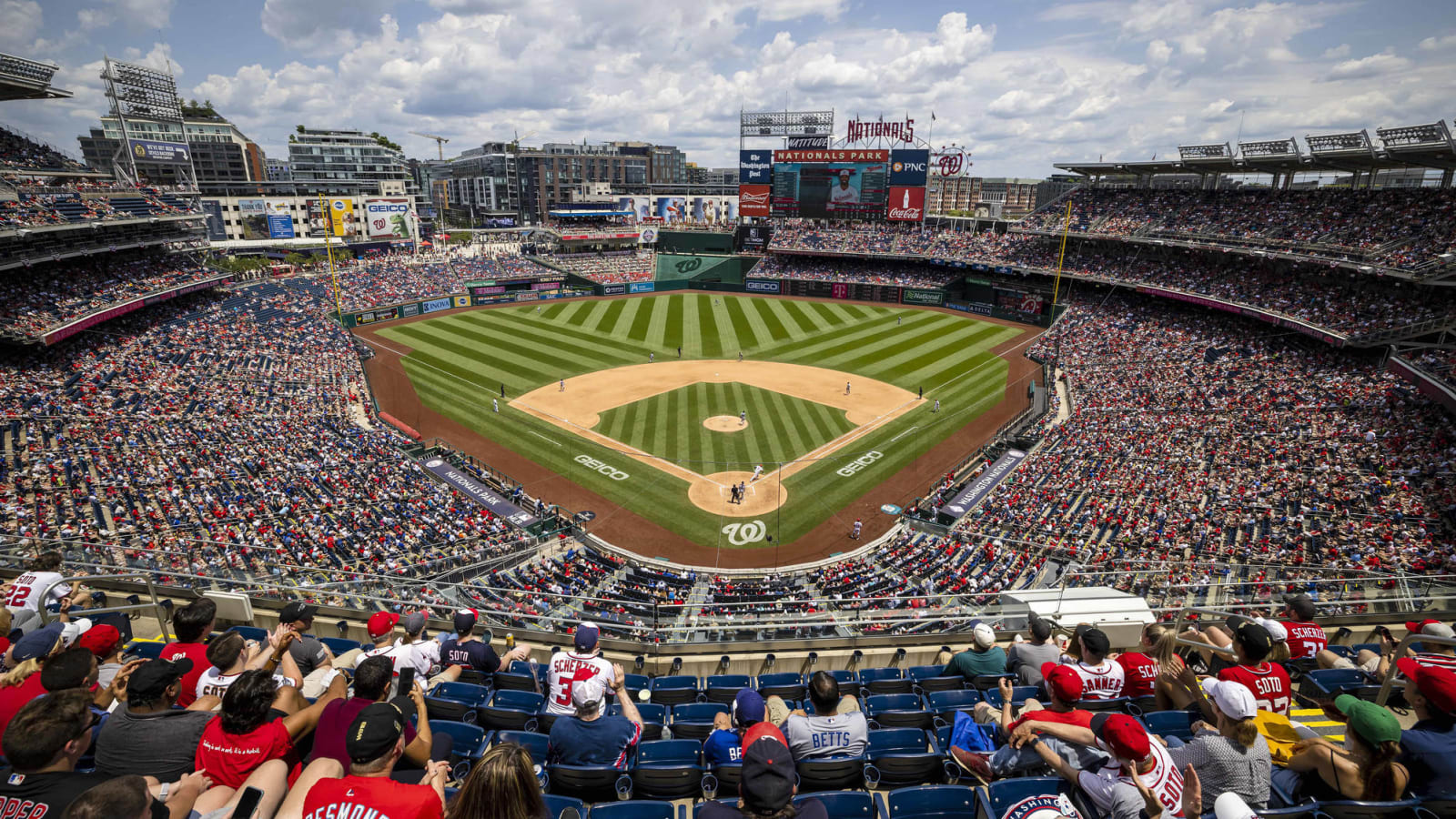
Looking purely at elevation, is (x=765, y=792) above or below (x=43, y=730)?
below

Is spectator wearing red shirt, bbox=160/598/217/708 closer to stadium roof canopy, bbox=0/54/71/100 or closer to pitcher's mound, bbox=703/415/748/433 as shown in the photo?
pitcher's mound, bbox=703/415/748/433

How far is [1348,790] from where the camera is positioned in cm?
479

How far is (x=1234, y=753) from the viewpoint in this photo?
16.0 feet

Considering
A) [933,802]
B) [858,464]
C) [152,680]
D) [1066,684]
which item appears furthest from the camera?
[858,464]

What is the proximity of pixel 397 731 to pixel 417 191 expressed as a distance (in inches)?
6158

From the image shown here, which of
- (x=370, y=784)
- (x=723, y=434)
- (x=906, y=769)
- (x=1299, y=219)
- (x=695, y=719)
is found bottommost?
(x=723, y=434)

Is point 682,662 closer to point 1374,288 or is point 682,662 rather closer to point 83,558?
point 83,558

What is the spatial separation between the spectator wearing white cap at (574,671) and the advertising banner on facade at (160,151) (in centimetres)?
8723

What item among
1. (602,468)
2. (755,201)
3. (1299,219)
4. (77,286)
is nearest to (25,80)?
(77,286)

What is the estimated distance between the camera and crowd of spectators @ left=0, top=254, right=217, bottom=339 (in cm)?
3200

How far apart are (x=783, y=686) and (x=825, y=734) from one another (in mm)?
2726

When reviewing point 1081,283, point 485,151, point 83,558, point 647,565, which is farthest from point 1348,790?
point 485,151

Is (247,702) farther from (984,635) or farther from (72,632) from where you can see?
(984,635)

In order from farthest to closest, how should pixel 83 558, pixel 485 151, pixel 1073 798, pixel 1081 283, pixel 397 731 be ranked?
1. pixel 485 151
2. pixel 1081 283
3. pixel 83 558
4. pixel 1073 798
5. pixel 397 731
